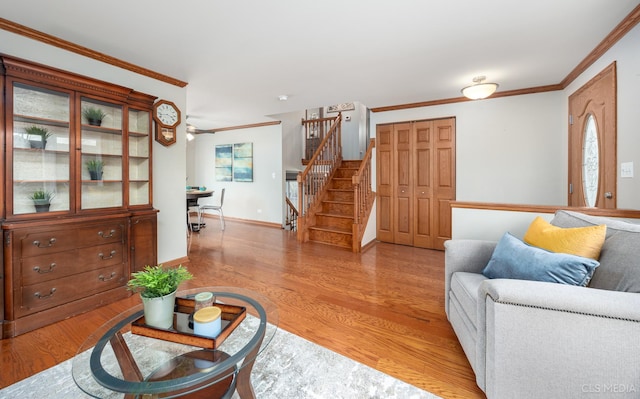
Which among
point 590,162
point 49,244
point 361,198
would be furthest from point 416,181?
Result: point 49,244

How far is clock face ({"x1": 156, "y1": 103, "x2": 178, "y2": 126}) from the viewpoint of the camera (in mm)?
3182

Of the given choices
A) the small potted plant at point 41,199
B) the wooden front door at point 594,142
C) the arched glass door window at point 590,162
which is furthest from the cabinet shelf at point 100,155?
the arched glass door window at point 590,162

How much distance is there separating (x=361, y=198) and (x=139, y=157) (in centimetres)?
309

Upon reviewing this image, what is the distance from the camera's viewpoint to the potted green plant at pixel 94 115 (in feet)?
8.08

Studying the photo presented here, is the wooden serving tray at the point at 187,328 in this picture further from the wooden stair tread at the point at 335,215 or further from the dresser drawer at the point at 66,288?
the wooden stair tread at the point at 335,215

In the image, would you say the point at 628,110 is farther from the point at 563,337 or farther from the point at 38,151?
the point at 38,151

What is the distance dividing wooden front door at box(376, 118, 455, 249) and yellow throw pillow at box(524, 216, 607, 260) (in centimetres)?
274

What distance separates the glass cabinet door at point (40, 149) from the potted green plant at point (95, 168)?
0.18 m

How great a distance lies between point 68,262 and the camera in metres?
2.23

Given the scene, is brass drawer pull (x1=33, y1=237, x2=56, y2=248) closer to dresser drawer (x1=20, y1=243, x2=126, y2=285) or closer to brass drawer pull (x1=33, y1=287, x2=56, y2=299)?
dresser drawer (x1=20, y1=243, x2=126, y2=285)

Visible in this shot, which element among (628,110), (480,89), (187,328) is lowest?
(187,328)

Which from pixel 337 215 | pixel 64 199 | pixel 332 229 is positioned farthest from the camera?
pixel 337 215

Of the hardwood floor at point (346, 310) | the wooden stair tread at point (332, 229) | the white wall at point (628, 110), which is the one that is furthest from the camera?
the wooden stair tread at point (332, 229)

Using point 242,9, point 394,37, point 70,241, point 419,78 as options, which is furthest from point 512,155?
point 70,241
